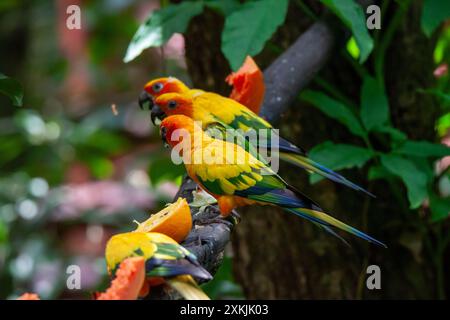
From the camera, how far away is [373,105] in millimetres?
2197

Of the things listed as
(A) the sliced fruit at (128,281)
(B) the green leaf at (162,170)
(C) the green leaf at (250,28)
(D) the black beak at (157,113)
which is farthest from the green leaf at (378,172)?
(A) the sliced fruit at (128,281)

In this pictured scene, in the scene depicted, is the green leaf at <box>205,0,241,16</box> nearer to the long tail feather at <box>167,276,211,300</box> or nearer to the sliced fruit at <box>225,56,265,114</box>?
the sliced fruit at <box>225,56,265,114</box>

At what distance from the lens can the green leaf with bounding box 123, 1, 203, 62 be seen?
7.20 ft

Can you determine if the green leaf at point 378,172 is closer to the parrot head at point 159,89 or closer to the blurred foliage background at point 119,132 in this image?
the blurred foliage background at point 119,132

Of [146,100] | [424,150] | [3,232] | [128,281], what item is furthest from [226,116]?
[3,232]

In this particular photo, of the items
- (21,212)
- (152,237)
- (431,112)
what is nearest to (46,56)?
(21,212)

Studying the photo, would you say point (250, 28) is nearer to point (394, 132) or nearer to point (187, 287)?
point (394, 132)

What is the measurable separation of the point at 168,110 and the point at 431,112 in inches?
36.5

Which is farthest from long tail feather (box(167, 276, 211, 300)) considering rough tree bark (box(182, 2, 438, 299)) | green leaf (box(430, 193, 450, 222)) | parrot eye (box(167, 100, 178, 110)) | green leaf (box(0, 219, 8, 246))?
green leaf (box(0, 219, 8, 246))

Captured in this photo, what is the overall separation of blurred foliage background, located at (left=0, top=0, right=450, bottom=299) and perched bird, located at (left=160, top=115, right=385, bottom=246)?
0.28 metres

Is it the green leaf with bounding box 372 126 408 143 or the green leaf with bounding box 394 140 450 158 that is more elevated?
the green leaf with bounding box 372 126 408 143

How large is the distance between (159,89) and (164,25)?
0.63ft

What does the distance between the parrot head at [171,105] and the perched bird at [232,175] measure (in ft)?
1.09

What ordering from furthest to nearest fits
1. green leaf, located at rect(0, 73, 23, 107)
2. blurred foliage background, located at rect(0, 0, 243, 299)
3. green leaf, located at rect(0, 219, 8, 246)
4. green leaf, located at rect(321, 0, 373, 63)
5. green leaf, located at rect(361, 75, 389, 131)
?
blurred foliage background, located at rect(0, 0, 243, 299), green leaf, located at rect(0, 219, 8, 246), green leaf, located at rect(361, 75, 389, 131), green leaf, located at rect(321, 0, 373, 63), green leaf, located at rect(0, 73, 23, 107)
